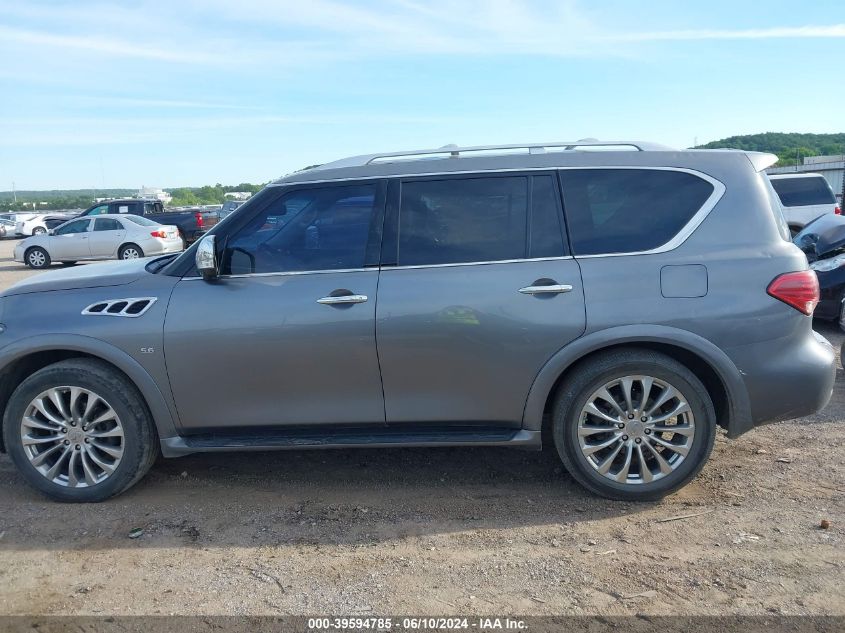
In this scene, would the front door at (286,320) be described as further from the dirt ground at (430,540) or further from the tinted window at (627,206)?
the tinted window at (627,206)

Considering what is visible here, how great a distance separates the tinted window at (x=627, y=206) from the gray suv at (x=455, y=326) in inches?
0.4

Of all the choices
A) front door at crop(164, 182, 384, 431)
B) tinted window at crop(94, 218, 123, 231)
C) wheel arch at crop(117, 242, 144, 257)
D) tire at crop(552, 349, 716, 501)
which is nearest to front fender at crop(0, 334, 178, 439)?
front door at crop(164, 182, 384, 431)

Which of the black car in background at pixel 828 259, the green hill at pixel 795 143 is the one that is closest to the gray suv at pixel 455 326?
the black car in background at pixel 828 259

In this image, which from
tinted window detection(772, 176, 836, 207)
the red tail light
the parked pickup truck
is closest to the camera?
the red tail light

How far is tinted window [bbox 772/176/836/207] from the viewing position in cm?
1633

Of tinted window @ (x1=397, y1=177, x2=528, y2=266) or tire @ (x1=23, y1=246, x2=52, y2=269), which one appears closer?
tinted window @ (x1=397, y1=177, x2=528, y2=266)

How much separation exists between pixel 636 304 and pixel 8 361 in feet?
11.9

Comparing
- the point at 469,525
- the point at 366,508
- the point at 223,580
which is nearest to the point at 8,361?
the point at 223,580

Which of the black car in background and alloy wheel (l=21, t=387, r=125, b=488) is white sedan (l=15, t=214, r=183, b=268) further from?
alloy wheel (l=21, t=387, r=125, b=488)

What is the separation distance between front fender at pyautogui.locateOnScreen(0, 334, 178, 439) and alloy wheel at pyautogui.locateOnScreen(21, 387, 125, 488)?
0.75 feet

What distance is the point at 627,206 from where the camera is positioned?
4102 millimetres

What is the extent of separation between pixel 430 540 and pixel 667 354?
168 centimetres

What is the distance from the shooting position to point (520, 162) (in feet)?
13.8

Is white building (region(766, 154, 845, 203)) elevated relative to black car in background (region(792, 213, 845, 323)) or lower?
elevated
